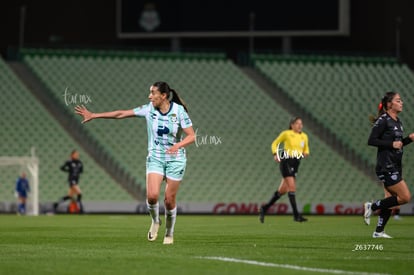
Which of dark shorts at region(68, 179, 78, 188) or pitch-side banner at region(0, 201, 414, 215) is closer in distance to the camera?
dark shorts at region(68, 179, 78, 188)

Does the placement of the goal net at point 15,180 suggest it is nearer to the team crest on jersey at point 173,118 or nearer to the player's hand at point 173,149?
the team crest on jersey at point 173,118

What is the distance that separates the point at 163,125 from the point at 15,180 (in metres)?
22.1

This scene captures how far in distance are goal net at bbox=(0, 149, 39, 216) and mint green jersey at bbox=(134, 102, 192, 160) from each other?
1814cm

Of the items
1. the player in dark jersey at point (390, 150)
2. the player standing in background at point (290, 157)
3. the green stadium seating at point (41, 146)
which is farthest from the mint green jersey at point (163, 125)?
the green stadium seating at point (41, 146)

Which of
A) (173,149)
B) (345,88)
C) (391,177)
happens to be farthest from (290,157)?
(345,88)

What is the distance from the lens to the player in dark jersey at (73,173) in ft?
108

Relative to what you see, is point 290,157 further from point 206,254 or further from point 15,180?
point 15,180

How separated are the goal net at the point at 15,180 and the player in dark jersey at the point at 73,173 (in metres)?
1.10

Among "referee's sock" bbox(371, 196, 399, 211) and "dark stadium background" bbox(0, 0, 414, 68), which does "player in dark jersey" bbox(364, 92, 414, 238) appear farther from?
"dark stadium background" bbox(0, 0, 414, 68)

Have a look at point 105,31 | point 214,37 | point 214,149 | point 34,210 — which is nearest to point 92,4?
point 105,31

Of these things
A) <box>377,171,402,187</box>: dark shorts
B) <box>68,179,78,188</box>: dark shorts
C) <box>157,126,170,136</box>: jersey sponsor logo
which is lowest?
<box>68,179,78,188</box>: dark shorts

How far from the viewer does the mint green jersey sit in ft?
45.2

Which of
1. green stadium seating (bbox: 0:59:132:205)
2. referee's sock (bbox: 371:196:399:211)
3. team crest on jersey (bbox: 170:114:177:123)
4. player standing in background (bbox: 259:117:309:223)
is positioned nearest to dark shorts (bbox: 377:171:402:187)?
referee's sock (bbox: 371:196:399:211)

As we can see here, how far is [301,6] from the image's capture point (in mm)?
39531
